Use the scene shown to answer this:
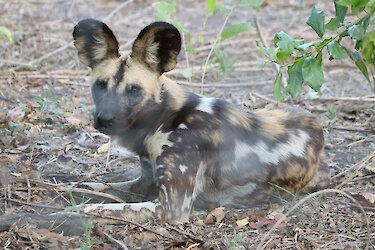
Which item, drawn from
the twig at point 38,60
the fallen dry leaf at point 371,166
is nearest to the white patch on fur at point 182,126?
the fallen dry leaf at point 371,166

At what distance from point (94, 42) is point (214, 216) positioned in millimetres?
1279

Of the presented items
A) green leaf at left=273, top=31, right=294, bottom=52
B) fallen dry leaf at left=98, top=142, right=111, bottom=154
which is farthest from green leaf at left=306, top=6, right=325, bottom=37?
fallen dry leaf at left=98, top=142, right=111, bottom=154

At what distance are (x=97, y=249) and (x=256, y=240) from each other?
2.74 feet

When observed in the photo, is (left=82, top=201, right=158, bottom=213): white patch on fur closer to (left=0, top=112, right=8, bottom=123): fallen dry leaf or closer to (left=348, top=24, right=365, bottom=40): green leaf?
(left=348, top=24, right=365, bottom=40): green leaf

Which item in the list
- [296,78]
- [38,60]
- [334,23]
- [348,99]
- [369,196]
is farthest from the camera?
[38,60]

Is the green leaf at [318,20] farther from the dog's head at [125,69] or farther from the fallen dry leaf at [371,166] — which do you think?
the fallen dry leaf at [371,166]

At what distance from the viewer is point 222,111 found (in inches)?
123

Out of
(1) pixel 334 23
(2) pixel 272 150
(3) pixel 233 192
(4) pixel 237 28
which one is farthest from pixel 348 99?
(1) pixel 334 23

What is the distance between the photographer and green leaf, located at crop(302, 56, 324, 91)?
2.63 metres

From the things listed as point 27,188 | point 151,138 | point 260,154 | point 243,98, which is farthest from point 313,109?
point 27,188

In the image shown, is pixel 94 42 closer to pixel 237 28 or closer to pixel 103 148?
pixel 103 148

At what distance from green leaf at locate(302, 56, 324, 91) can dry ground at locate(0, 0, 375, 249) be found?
2.14 ft

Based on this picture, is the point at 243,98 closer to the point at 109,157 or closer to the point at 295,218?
the point at 109,157

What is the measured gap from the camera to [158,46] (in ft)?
9.98
